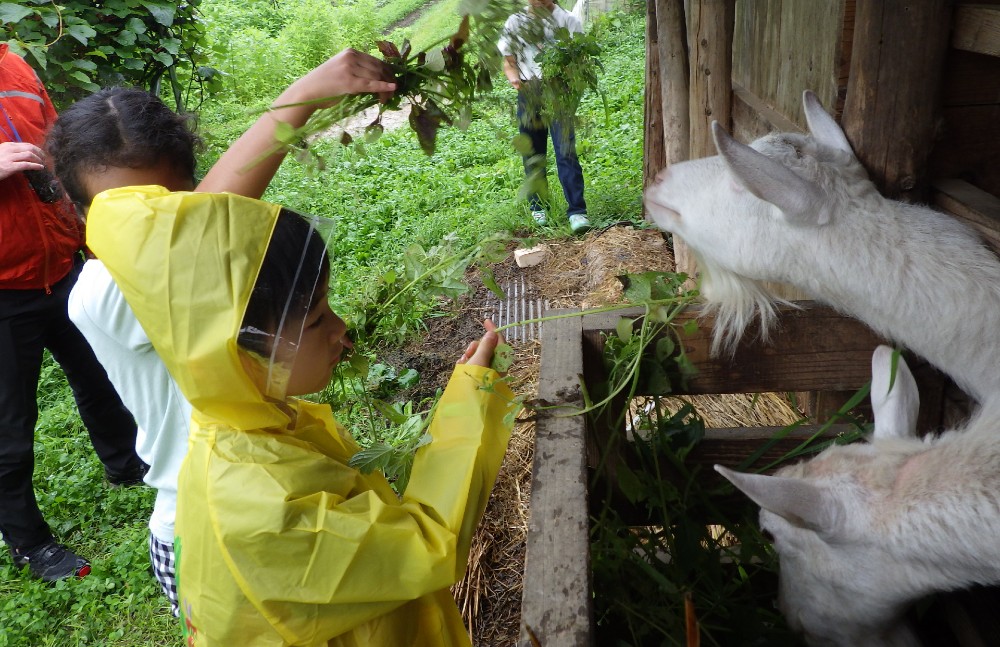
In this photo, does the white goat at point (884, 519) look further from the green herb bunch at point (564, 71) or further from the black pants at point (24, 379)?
the black pants at point (24, 379)

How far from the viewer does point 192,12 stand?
663 centimetres

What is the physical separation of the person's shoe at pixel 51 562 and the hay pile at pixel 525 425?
1.98m

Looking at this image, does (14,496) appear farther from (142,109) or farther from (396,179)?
(396,179)

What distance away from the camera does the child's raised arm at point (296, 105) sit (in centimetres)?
171

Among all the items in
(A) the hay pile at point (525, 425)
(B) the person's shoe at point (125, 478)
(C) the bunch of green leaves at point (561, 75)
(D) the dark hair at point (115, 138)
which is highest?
(C) the bunch of green leaves at point (561, 75)

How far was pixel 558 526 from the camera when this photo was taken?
4.44 feet

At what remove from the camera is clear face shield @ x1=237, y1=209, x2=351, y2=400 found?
1.48 m

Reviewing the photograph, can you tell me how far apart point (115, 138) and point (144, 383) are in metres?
0.74

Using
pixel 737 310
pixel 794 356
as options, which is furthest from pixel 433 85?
pixel 794 356

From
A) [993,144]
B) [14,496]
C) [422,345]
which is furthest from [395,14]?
[993,144]

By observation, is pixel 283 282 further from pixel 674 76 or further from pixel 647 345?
pixel 674 76

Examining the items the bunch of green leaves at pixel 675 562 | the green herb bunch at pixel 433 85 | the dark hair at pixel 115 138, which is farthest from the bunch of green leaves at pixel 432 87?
the bunch of green leaves at pixel 675 562

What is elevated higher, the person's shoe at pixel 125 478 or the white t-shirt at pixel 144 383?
the white t-shirt at pixel 144 383

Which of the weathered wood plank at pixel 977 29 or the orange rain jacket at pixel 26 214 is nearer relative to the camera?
the weathered wood plank at pixel 977 29
